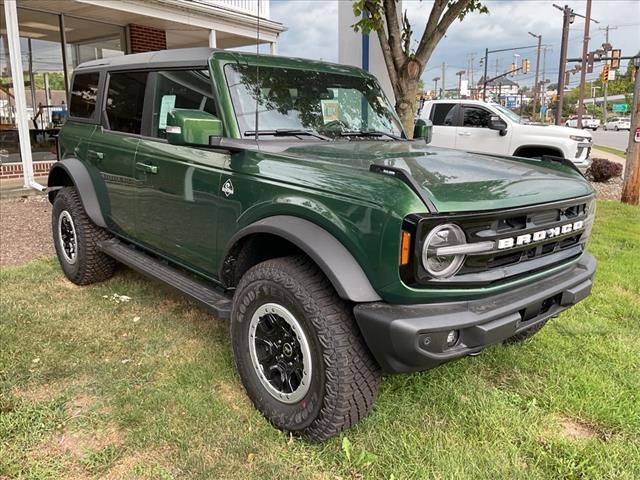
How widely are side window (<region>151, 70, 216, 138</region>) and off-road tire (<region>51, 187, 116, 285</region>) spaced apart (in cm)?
121

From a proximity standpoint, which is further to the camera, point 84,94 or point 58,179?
point 58,179

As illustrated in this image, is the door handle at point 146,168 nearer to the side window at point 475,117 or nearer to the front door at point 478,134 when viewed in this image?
the front door at point 478,134

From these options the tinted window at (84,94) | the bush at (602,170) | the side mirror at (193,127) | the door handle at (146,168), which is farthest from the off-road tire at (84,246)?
the bush at (602,170)

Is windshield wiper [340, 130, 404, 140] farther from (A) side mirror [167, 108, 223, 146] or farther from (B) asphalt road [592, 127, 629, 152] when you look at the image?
(B) asphalt road [592, 127, 629, 152]

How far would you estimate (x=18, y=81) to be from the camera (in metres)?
8.41

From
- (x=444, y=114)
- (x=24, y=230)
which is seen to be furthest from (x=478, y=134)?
(x=24, y=230)

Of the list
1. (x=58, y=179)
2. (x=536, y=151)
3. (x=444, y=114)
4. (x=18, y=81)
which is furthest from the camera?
(x=444, y=114)

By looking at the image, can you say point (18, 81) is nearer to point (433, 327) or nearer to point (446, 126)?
point (446, 126)

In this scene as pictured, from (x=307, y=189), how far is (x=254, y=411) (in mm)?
1201

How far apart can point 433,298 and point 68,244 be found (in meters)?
3.73

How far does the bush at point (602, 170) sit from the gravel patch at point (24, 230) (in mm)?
11343


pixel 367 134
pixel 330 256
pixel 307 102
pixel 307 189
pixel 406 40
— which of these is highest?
pixel 406 40

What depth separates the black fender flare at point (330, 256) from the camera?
2254 millimetres

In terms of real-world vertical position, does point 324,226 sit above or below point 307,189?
below
